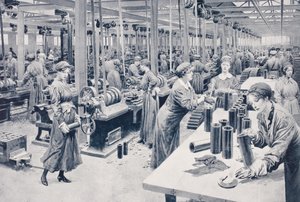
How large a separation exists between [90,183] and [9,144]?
1.39 metres

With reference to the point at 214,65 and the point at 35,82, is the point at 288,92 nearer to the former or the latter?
the point at 35,82

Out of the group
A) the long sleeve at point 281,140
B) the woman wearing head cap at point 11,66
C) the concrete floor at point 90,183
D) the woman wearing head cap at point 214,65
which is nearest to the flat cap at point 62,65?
the concrete floor at point 90,183

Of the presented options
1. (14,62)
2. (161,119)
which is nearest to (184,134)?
(161,119)

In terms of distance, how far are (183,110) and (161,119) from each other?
0.91ft

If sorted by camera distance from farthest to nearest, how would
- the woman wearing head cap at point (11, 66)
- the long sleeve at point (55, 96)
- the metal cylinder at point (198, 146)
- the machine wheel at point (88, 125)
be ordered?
1. the woman wearing head cap at point (11, 66)
2. the machine wheel at point (88, 125)
3. the long sleeve at point (55, 96)
4. the metal cylinder at point (198, 146)

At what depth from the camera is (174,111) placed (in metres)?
3.86

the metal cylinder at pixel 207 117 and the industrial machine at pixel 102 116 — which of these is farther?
the industrial machine at pixel 102 116

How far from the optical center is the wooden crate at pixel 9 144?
4602 mm

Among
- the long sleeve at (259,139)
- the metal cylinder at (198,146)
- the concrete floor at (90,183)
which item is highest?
the long sleeve at (259,139)

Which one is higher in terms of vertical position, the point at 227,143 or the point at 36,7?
the point at 36,7

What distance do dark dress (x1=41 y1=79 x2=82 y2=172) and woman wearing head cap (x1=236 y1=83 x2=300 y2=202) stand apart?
229 cm

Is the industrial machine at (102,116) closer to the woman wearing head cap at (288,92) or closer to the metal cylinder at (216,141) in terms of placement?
the metal cylinder at (216,141)

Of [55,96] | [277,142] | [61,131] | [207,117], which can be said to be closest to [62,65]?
[55,96]

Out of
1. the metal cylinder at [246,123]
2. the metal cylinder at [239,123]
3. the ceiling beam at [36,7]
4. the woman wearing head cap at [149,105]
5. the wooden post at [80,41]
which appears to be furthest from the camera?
the ceiling beam at [36,7]
